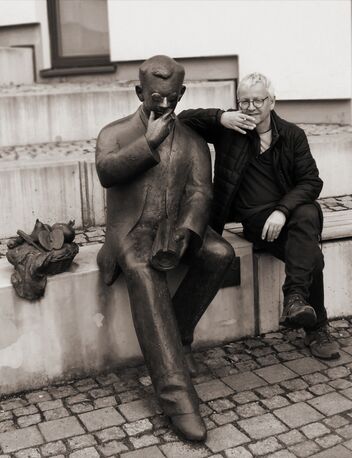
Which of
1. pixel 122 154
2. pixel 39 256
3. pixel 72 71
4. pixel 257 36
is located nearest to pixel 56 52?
pixel 72 71

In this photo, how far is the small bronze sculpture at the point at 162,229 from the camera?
12.3ft

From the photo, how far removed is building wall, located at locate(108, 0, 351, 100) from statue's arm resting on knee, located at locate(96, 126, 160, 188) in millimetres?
4644

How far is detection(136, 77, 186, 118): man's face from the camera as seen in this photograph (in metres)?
3.85

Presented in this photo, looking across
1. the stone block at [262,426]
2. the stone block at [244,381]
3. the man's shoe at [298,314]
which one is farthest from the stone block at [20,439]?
the man's shoe at [298,314]

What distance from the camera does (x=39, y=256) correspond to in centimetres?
411

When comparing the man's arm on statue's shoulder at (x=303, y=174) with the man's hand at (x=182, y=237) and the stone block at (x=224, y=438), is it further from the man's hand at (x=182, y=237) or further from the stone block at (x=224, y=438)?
the stone block at (x=224, y=438)

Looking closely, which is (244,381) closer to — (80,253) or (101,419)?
(101,419)

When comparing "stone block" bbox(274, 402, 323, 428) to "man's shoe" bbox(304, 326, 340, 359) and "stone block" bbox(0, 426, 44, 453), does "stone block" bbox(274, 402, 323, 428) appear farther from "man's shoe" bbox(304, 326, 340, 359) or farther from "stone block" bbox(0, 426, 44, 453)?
"stone block" bbox(0, 426, 44, 453)

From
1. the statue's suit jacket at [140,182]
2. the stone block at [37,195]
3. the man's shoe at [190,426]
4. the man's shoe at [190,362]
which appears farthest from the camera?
the stone block at [37,195]

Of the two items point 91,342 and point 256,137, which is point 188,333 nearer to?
point 91,342

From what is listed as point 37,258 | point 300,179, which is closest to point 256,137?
point 300,179

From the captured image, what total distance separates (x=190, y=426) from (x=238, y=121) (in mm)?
1684

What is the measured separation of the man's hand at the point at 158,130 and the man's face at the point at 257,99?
653 mm

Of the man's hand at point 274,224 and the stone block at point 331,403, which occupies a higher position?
the man's hand at point 274,224
